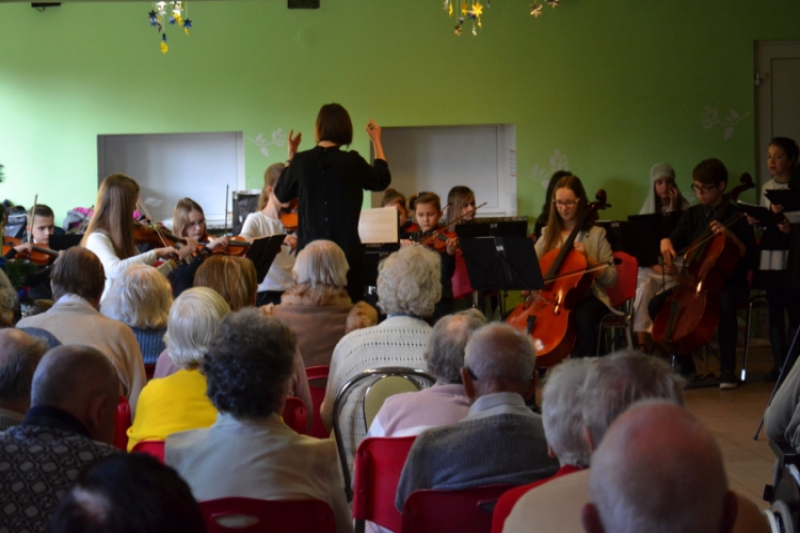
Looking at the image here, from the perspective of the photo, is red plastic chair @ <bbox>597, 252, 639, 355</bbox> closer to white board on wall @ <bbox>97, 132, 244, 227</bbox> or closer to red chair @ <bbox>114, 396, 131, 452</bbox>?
red chair @ <bbox>114, 396, 131, 452</bbox>

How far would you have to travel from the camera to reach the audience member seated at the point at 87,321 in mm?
2895

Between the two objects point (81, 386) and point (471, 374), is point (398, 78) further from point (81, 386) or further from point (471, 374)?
point (81, 386)

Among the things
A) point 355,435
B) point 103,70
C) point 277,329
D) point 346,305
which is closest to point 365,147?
point 103,70

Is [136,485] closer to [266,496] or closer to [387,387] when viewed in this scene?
[266,496]

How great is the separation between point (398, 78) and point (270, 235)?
2929 millimetres

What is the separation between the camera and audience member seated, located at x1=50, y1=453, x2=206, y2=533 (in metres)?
0.87

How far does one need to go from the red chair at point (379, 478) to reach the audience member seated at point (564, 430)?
492 mm

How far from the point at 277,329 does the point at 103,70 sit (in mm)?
6169

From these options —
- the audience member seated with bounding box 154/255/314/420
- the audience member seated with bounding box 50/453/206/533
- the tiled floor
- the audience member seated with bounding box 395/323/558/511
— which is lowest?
the tiled floor

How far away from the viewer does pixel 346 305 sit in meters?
3.41

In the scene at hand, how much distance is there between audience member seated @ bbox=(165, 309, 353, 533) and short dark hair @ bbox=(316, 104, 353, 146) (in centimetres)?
261

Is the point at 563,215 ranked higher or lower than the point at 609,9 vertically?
lower

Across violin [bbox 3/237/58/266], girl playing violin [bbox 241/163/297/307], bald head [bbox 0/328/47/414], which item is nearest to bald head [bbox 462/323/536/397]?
bald head [bbox 0/328/47/414]

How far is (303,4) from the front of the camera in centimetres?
752
